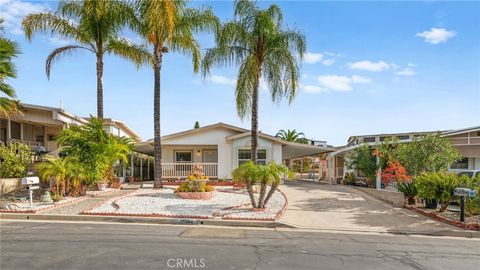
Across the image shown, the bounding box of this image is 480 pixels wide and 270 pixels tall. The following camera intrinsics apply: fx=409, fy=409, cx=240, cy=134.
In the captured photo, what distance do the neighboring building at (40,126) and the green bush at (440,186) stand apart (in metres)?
15.3

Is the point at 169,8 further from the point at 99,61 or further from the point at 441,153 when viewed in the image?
the point at 441,153

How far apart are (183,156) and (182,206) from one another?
13838 millimetres

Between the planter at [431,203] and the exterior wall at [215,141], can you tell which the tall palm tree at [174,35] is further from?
the planter at [431,203]

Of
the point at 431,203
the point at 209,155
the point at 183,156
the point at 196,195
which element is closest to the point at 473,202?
the point at 431,203

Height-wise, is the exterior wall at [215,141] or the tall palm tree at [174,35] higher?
the tall palm tree at [174,35]

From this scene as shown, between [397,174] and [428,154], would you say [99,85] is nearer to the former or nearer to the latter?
[397,174]

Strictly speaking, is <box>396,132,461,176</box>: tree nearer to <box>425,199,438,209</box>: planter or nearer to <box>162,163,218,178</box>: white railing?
<box>425,199,438,209</box>: planter

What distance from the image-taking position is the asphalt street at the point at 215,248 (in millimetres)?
6996

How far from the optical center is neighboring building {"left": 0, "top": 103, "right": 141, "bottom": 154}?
22.4 metres

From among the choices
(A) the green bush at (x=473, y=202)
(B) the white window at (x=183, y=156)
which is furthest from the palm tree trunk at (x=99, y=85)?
(A) the green bush at (x=473, y=202)

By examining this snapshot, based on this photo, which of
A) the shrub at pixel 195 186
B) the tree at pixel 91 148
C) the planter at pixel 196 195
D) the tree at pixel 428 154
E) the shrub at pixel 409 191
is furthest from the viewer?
the tree at pixel 91 148

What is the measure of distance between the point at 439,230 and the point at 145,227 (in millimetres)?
8150

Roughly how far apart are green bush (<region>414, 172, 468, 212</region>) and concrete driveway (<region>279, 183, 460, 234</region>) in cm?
90

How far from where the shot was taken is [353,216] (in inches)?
538
